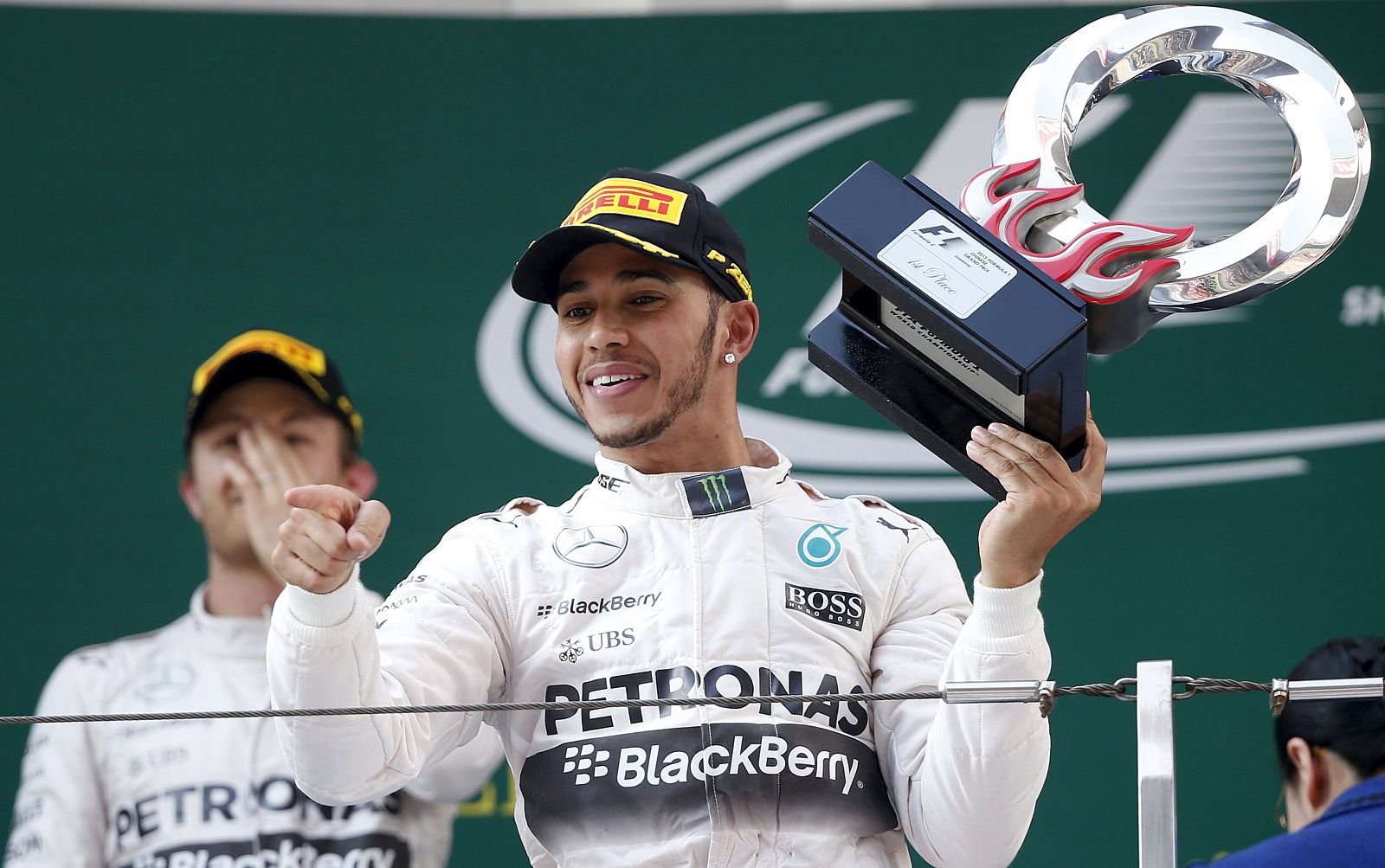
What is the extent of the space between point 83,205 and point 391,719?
1.92m

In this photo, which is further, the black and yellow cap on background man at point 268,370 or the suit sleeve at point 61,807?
the black and yellow cap on background man at point 268,370

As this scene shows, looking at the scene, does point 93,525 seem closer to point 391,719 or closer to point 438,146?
point 438,146

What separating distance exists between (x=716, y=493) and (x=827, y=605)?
0.56 feet

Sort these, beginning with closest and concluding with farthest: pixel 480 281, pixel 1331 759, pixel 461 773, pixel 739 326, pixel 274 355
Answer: pixel 739 326
pixel 1331 759
pixel 461 773
pixel 274 355
pixel 480 281

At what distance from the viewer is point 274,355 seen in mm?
2834

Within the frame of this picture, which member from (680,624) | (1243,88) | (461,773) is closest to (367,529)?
(680,624)

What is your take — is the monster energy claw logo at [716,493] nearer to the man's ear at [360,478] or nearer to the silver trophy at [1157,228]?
the silver trophy at [1157,228]

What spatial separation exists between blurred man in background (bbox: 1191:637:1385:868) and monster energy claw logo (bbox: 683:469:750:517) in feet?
2.16

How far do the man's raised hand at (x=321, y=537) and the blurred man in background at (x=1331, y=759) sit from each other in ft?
3.32

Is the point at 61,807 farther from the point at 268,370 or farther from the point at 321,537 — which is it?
the point at 321,537

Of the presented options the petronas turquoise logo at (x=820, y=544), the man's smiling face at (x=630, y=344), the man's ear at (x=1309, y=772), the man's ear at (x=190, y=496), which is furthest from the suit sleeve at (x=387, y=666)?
the man's ear at (x=190, y=496)

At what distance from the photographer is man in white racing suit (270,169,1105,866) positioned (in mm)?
1533

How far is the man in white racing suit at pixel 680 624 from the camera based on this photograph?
153 cm

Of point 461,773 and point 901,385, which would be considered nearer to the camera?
point 901,385
